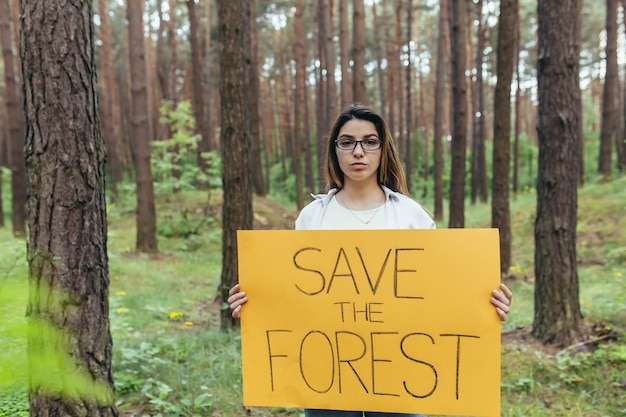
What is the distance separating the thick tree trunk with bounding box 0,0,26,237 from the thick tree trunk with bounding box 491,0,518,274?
32.8 feet

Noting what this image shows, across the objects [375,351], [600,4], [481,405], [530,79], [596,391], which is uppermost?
[600,4]

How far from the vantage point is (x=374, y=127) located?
2182 mm

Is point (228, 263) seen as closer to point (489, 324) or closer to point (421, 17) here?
point (489, 324)

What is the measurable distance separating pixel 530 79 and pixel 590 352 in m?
34.1

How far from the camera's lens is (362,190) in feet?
7.28

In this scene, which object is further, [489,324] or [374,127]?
[374,127]

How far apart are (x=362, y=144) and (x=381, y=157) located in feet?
0.43

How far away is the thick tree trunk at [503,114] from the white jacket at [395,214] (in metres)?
5.96

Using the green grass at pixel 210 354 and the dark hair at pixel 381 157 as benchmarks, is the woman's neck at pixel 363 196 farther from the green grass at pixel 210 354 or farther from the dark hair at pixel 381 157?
the green grass at pixel 210 354

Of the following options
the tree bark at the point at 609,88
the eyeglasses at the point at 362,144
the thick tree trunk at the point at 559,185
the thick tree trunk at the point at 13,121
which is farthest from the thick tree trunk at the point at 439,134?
the eyeglasses at the point at 362,144

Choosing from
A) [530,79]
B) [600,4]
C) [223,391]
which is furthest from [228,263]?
[530,79]

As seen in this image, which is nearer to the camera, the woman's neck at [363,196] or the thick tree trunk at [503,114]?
the woman's neck at [363,196]

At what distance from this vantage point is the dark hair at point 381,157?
2195mm

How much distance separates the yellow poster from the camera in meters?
1.92
